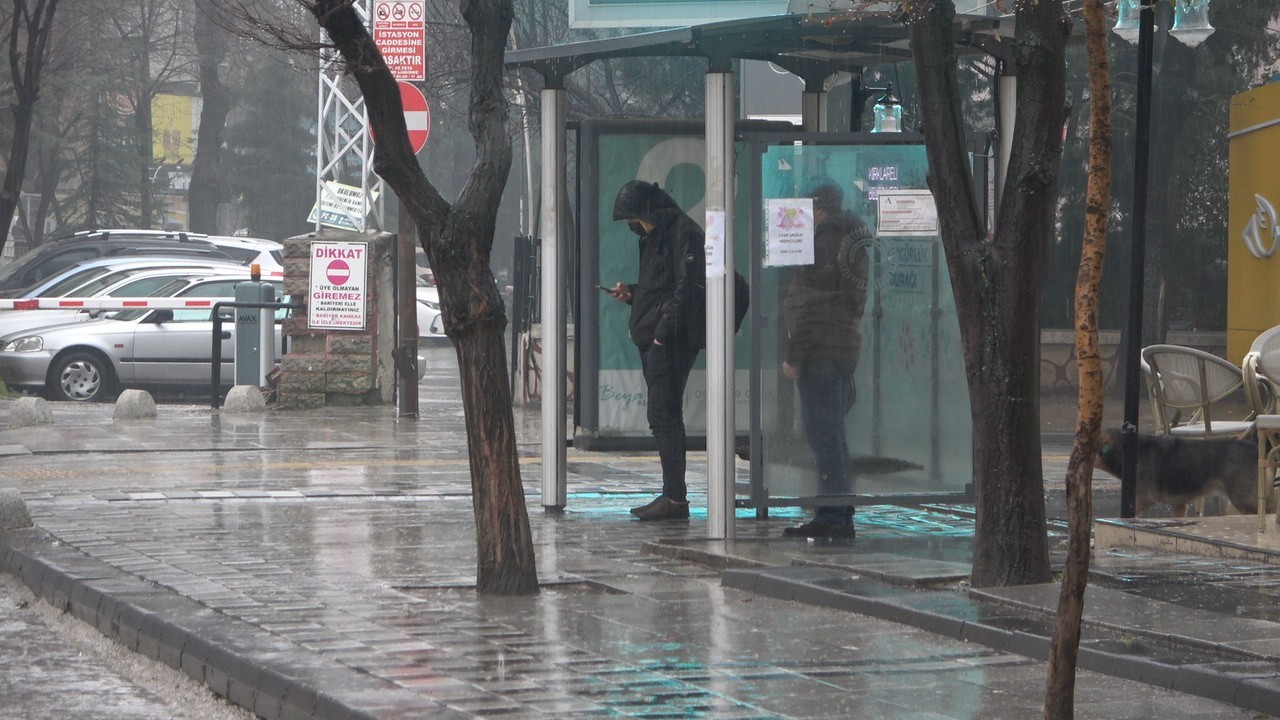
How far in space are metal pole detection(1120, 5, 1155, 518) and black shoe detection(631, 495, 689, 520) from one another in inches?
106

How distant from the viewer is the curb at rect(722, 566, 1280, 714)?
5.36 m

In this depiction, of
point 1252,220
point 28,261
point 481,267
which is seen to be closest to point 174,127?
point 28,261

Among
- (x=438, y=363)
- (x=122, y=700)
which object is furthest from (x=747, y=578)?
(x=438, y=363)

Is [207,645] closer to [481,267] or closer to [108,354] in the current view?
[481,267]

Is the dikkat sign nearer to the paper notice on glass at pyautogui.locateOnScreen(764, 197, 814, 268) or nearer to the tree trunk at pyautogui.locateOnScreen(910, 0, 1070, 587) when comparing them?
the paper notice on glass at pyautogui.locateOnScreen(764, 197, 814, 268)

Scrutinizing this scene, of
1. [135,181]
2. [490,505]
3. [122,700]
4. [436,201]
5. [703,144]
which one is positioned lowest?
[122,700]

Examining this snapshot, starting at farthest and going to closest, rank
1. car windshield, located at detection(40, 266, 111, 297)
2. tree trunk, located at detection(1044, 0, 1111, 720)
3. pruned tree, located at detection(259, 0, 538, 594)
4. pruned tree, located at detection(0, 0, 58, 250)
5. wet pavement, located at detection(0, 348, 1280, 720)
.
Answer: car windshield, located at detection(40, 266, 111, 297)
pruned tree, located at detection(0, 0, 58, 250)
pruned tree, located at detection(259, 0, 538, 594)
wet pavement, located at detection(0, 348, 1280, 720)
tree trunk, located at detection(1044, 0, 1111, 720)

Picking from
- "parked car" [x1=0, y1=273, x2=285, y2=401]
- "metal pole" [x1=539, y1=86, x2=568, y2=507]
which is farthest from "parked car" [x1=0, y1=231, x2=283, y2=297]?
"metal pole" [x1=539, y1=86, x2=568, y2=507]

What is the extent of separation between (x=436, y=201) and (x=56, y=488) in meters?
5.51

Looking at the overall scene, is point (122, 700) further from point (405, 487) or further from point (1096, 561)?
point (405, 487)

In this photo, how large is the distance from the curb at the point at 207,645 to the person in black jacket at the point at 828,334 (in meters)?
3.67

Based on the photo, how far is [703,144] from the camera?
11.2 metres

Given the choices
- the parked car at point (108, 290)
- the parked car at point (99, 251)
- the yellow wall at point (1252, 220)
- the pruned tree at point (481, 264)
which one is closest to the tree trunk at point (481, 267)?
the pruned tree at point (481, 264)

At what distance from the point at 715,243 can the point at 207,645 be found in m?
3.88
